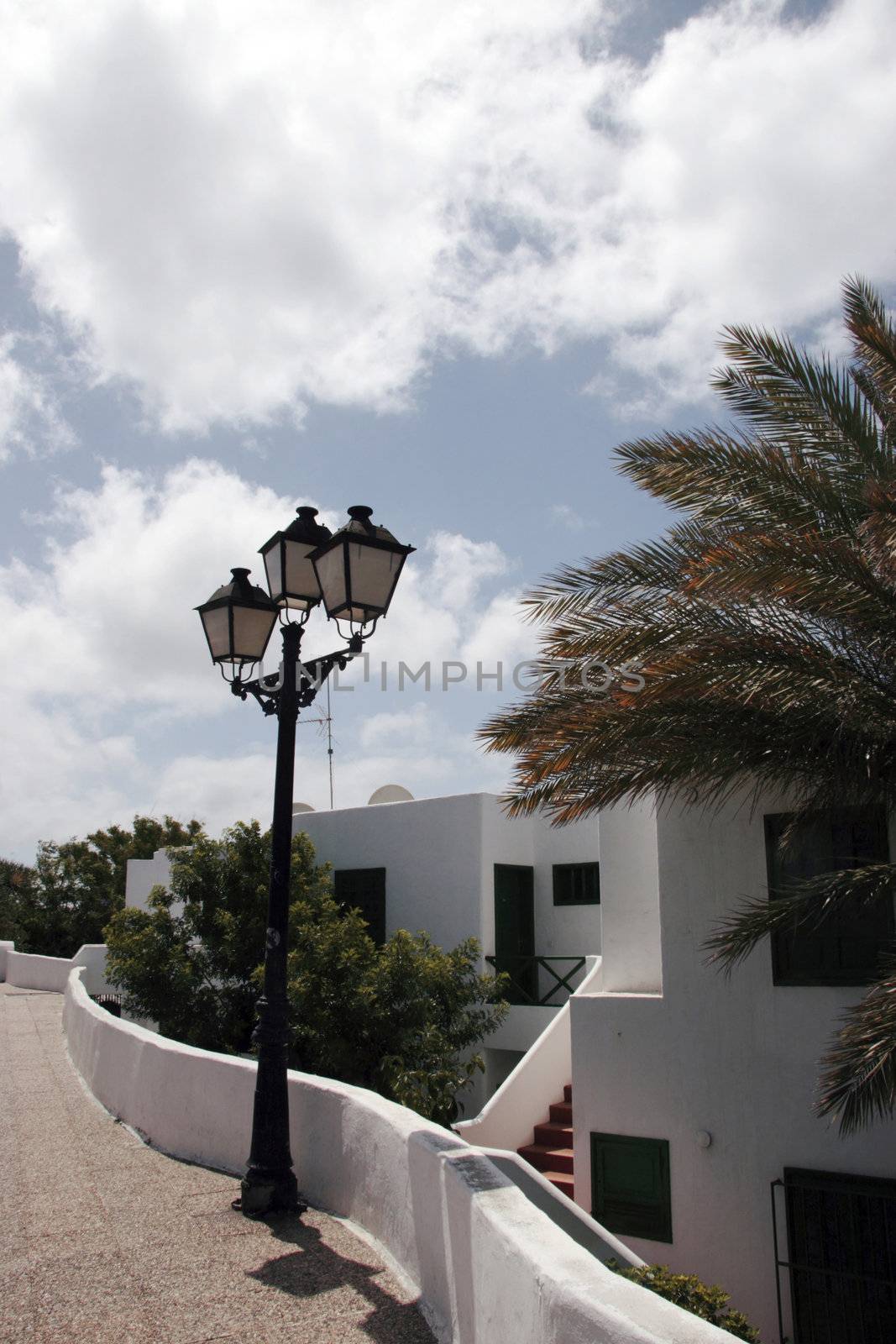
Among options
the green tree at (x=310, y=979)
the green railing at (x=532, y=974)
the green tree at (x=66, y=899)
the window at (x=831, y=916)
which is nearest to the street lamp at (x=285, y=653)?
the window at (x=831, y=916)

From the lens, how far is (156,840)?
33.1 meters

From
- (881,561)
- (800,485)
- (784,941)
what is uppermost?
(800,485)

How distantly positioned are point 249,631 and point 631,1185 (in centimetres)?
597

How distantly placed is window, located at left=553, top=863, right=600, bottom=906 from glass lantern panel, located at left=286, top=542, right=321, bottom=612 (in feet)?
33.4

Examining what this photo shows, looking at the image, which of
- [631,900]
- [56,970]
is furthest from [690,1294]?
[56,970]

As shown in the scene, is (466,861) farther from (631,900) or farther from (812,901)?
(812,901)

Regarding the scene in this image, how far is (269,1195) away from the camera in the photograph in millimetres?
5781

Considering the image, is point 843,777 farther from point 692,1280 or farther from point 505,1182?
point 505,1182

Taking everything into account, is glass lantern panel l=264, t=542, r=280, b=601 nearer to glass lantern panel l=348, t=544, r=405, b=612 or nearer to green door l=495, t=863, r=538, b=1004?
glass lantern panel l=348, t=544, r=405, b=612

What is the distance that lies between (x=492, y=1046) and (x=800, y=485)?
10.5m

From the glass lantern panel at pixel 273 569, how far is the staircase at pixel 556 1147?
22.5 feet

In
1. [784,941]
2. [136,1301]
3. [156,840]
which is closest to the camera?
[136,1301]

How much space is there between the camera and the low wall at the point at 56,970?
25.5 m

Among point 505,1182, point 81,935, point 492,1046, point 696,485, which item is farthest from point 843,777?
point 81,935
